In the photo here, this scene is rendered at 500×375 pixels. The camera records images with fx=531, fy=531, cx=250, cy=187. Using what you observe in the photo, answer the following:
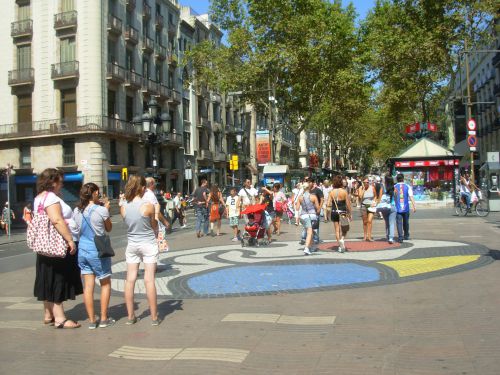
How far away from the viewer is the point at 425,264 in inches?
374

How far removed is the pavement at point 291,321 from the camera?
4.55 m

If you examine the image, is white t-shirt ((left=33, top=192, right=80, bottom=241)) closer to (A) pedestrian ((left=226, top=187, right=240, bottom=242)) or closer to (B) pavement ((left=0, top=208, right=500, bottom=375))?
(B) pavement ((left=0, top=208, right=500, bottom=375))

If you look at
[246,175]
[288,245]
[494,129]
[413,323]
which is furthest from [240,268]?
[246,175]

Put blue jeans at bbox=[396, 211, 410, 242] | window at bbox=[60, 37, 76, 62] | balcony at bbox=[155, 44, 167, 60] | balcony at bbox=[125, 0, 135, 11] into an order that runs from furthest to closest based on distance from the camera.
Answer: balcony at bbox=[155, 44, 167, 60] → balcony at bbox=[125, 0, 135, 11] → window at bbox=[60, 37, 76, 62] → blue jeans at bbox=[396, 211, 410, 242]

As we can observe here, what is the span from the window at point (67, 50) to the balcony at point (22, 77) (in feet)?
9.00

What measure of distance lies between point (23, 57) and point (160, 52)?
36.7 feet

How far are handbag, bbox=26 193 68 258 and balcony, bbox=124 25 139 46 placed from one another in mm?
36518

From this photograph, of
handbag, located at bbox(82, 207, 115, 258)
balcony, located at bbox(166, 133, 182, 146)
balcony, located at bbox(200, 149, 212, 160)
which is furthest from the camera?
balcony, located at bbox(200, 149, 212, 160)

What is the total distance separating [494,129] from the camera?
53.0 metres

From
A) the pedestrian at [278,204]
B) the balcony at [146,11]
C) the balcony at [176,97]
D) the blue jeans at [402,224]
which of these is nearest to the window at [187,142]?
the balcony at [176,97]

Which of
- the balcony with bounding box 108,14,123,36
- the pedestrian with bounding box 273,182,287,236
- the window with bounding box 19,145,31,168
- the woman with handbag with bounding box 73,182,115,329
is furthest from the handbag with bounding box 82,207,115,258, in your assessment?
the window with bounding box 19,145,31,168

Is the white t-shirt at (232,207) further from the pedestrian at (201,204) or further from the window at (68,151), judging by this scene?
the window at (68,151)

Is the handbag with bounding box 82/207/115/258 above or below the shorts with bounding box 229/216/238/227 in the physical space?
above

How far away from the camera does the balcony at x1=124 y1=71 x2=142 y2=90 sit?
39747 millimetres
